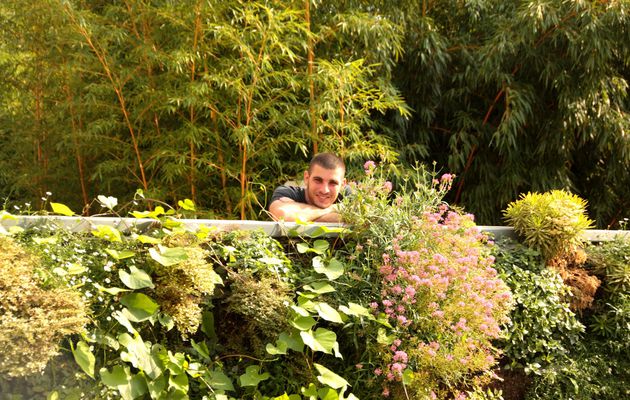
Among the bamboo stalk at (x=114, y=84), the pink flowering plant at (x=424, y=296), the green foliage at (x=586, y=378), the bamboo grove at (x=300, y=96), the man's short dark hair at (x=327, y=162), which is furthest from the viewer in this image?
the bamboo grove at (x=300, y=96)

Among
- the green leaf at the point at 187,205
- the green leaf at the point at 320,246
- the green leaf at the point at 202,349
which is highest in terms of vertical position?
the green leaf at the point at 187,205

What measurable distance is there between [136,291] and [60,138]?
10.7 feet

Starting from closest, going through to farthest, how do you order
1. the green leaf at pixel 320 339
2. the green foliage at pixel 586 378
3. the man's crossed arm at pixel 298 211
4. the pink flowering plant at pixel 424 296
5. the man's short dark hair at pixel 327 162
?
the green leaf at pixel 320 339, the pink flowering plant at pixel 424 296, the green foliage at pixel 586 378, the man's crossed arm at pixel 298 211, the man's short dark hair at pixel 327 162

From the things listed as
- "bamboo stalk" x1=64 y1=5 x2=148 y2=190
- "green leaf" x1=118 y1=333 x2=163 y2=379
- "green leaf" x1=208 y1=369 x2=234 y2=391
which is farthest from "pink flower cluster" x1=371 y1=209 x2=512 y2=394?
"bamboo stalk" x1=64 y1=5 x2=148 y2=190

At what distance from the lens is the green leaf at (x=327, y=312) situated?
7.42 feet

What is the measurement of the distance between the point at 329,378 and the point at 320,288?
1.02ft

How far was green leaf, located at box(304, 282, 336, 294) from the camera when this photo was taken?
2.38 meters

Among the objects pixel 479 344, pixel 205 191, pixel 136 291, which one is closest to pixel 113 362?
pixel 136 291

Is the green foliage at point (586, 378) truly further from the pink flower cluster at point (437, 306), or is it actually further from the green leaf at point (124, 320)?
the green leaf at point (124, 320)

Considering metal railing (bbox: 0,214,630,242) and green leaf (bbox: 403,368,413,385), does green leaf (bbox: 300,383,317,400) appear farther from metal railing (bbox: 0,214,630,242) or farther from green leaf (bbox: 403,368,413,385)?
metal railing (bbox: 0,214,630,242)

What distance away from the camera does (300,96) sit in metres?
4.81

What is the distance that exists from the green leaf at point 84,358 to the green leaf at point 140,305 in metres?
0.20

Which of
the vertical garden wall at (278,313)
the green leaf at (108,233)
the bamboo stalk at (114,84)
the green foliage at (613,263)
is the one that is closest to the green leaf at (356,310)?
the vertical garden wall at (278,313)

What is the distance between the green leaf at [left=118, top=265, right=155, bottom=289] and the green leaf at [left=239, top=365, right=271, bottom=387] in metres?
0.41
